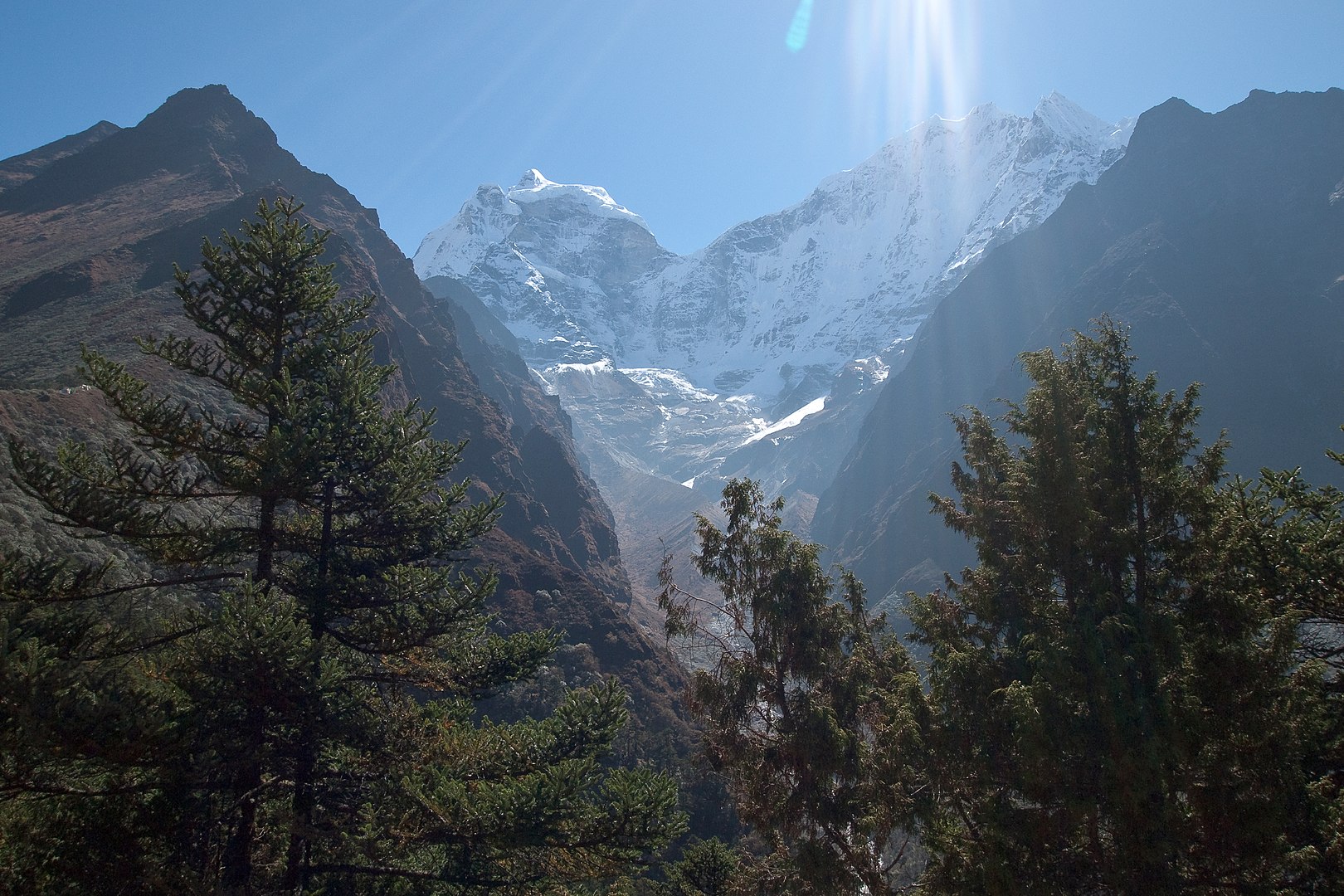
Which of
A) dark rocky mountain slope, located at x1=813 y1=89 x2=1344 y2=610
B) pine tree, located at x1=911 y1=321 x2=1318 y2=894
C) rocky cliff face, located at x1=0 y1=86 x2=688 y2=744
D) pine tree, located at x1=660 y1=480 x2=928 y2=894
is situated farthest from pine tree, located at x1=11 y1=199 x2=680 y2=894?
dark rocky mountain slope, located at x1=813 y1=89 x2=1344 y2=610

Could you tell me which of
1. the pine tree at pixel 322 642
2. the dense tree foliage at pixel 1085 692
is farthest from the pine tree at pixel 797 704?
the pine tree at pixel 322 642

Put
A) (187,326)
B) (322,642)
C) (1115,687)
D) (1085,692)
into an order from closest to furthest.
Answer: (1115,687)
(1085,692)
(322,642)
(187,326)

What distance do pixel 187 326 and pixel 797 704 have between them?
6483 centimetres

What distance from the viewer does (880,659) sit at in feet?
45.0

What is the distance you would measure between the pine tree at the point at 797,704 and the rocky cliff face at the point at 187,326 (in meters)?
24.2

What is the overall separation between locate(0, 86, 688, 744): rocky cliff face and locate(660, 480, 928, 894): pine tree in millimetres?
24210

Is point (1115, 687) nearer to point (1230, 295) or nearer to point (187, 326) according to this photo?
point (187, 326)

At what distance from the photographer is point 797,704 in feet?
41.5

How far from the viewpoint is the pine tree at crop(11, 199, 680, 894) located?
796cm

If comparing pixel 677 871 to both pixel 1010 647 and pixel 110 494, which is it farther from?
pixel 110 494

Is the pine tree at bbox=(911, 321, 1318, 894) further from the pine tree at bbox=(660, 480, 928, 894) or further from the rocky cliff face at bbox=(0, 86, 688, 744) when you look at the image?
the rocky cliff face at bbox=(0, 86, 688, 744)

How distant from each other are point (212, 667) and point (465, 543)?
11.0 ft

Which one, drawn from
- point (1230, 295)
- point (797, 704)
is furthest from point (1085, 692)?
point (1230, 295)

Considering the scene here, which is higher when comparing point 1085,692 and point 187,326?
point 187,326
